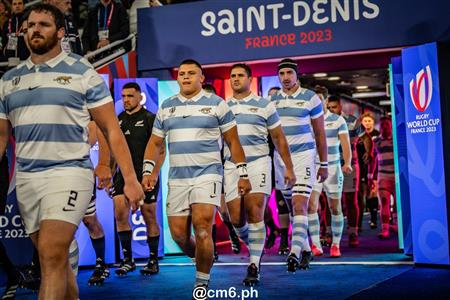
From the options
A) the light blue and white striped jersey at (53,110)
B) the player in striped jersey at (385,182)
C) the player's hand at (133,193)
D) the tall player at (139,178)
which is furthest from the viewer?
the player in striped jersey at (385,182)

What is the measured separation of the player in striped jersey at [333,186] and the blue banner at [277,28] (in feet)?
3.63

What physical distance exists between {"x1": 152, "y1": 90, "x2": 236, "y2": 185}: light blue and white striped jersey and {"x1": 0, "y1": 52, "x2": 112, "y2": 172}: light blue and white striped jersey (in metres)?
1.86

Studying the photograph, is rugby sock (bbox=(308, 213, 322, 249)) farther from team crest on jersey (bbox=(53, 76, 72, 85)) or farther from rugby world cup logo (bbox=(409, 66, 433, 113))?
team crest on jersey (bbox=(53, 76, 72, 85))

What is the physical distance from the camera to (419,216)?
25.4 ft

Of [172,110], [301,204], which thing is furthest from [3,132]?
[301,204]

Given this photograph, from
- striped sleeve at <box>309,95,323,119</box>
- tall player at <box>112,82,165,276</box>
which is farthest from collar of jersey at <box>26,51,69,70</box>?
striped sleeve at <box>309,95,323,119</box>

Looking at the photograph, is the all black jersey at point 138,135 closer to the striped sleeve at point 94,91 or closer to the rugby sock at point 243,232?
the rugby sock at point 243,232

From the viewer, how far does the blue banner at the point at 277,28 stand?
8180 millimetres

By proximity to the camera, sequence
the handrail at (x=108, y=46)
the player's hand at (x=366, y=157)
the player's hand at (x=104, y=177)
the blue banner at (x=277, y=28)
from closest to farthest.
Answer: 1. the player's hand at (x=104, y=177)
2. the blue banner at (x=277, y=28)
3. the handrail at (x=108, y=46)
4. the player's hand at (x=366, y=157)

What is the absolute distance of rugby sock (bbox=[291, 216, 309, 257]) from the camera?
7.56 metres

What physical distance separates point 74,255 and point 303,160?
11.6 ft

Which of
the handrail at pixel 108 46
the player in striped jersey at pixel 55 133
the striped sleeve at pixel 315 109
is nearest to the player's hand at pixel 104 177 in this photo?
the player in striped jersey at pixel 55 133

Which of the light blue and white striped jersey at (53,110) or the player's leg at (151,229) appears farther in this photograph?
the player's leg at (151,229)

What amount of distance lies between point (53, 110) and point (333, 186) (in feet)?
19.1
